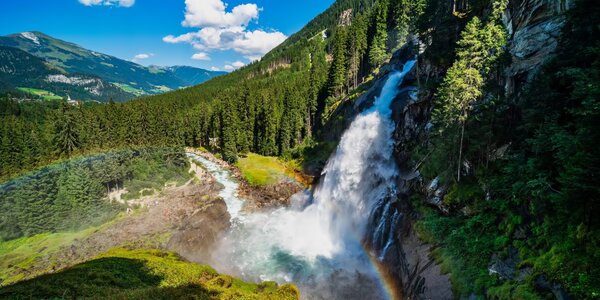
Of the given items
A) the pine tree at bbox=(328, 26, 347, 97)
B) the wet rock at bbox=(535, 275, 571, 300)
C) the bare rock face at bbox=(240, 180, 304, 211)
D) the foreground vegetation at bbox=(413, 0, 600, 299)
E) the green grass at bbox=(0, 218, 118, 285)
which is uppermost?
the pine tree at bbox=(328, 26, 347, 97)

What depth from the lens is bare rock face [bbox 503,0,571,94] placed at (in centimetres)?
1938

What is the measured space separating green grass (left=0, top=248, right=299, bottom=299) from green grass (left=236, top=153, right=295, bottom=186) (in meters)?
30.8

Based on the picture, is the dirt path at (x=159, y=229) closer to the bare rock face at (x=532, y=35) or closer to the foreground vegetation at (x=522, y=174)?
the foreground vegetation at (x=522, y=174)

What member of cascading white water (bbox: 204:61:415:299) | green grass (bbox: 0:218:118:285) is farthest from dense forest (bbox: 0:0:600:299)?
green grass (bbox: 0:218:118:285)

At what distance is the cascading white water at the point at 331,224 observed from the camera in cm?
2822

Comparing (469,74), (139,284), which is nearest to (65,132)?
(139,284)

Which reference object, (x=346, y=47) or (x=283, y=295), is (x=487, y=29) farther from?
(x=346, y=47)

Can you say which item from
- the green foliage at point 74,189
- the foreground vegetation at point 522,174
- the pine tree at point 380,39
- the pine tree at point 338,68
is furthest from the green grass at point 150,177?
the pine tree at point 380,39

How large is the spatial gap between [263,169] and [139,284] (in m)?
44.1

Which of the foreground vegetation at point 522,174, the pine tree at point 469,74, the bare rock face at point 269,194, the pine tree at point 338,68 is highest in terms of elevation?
the pine tree at point 338,68

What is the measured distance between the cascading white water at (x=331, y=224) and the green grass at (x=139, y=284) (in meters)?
7.62

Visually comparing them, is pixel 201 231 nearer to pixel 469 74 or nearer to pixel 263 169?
pixel 263 169

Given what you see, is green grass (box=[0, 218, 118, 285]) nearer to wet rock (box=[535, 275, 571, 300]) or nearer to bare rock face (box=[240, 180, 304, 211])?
bare rock face (box=[240, 180, 304, 211])

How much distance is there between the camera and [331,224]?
121ft
